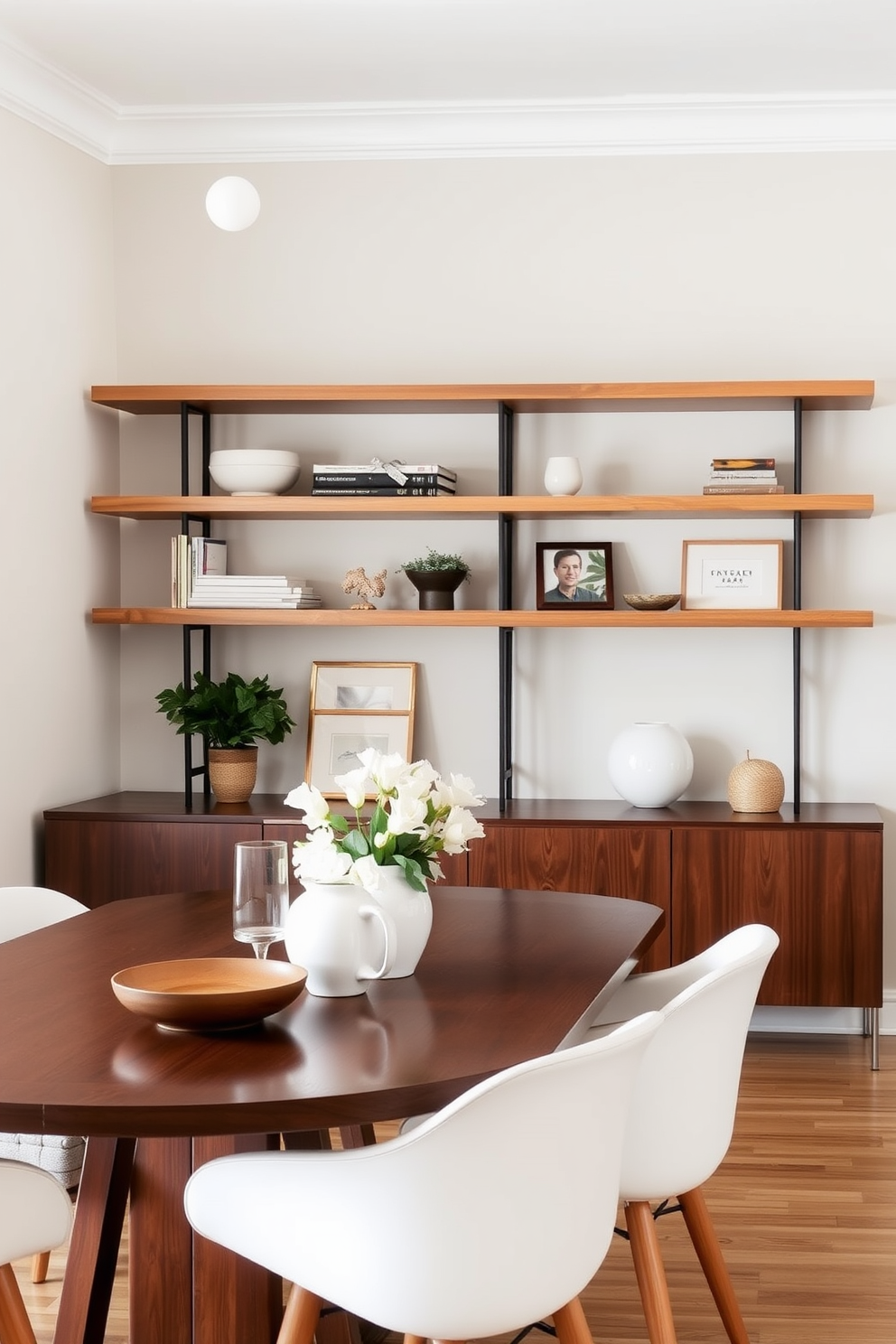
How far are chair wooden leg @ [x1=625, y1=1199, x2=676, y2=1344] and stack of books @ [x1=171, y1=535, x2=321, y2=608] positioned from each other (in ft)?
8.35

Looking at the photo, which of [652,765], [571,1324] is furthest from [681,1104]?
[652,765]

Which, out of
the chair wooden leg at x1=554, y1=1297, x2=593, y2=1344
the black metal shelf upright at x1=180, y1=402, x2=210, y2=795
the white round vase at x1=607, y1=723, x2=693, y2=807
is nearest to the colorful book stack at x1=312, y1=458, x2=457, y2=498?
the black metal shelf upright at x1=180, y1=402, x2=210, y2=795

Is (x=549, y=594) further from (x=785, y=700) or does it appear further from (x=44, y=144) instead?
(x=44, y=144)

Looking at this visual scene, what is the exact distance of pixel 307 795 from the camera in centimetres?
213

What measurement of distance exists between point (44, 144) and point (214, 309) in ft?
2.37

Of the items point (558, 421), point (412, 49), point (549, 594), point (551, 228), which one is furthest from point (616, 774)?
point (412, 49)

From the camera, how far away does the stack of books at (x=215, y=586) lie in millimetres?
4344

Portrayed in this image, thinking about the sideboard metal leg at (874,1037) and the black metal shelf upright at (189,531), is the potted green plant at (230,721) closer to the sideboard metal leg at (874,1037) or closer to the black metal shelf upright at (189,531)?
the black metal shelf upright at (189,531)

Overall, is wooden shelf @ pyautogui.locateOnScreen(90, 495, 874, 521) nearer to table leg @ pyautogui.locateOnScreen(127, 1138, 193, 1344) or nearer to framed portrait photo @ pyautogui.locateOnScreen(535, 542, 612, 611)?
framed portrait photo @ pyautogui.locateOnScreen(535, 542, 612, 611)

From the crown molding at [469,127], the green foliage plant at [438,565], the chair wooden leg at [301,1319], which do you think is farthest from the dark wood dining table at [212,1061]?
the crown molding at [469,127]

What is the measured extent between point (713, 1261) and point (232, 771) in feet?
8.07

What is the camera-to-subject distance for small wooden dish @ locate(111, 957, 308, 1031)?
1798 millimetres

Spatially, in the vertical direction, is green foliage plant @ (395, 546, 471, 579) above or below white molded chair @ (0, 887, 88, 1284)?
above

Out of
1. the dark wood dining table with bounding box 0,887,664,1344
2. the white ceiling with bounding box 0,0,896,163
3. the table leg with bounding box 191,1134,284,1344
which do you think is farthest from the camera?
the white ceiling with bounding box 0,0,896,163
